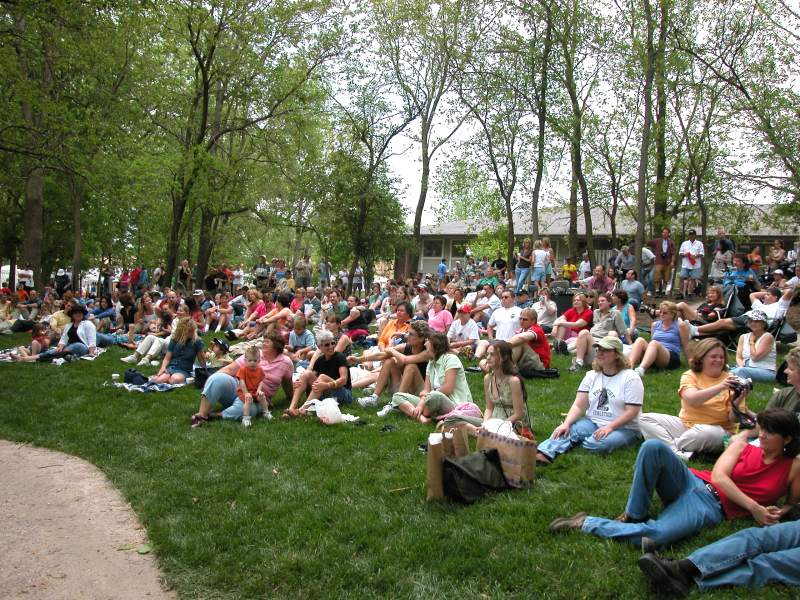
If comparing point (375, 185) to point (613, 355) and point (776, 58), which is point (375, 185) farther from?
point (613, 355)

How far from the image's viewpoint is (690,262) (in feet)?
57.4

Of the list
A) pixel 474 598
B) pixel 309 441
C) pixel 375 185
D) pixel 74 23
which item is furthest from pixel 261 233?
pixel 474 598

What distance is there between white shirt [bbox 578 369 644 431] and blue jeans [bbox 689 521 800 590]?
2.15 meters

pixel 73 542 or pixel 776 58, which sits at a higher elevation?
pixel 776 58

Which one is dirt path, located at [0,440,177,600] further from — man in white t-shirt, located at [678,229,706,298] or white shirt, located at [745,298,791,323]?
man in white t-shirt, located at [678,229,706,298]

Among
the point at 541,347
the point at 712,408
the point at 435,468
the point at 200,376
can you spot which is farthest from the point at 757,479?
the point at 200,376

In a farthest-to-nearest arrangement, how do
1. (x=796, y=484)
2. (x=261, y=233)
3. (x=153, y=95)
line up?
(x=261, y=233), (x=153, y=95), (x=796, y=484)

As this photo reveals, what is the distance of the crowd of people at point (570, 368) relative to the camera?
14.2ft

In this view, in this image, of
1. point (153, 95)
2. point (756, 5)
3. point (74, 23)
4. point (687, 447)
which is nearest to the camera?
point (687, 447)

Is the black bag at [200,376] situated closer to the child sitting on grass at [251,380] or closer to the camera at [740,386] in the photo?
the child sitting on grass at [251,380]

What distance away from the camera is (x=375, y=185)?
25406mm

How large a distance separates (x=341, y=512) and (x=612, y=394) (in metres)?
2.80

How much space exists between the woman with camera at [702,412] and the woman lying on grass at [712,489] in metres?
1.19

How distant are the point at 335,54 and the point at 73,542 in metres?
22.1
